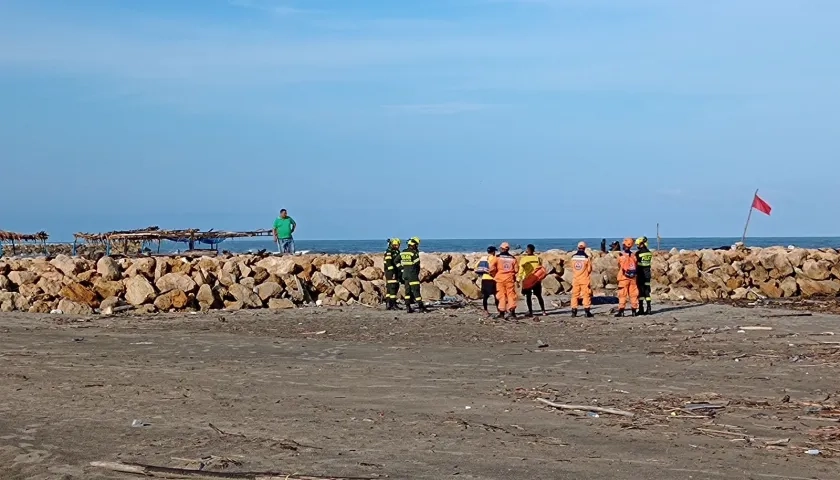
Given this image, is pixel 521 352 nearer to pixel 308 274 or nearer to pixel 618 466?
pixel 618 466

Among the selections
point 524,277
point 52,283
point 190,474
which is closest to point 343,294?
point 524,277

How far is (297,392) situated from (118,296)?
12.3m

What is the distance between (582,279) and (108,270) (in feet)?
35.3

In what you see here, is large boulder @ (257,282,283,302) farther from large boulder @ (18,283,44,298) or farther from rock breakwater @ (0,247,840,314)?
large boulder @ (18,283,44,298)

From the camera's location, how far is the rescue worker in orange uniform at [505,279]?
1986 centimetres

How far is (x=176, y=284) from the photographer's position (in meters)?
22.5

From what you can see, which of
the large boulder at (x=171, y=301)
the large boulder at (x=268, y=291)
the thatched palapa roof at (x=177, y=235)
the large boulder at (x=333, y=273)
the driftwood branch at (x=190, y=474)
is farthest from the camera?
the thatched palapa roof at (x=177, y=235)

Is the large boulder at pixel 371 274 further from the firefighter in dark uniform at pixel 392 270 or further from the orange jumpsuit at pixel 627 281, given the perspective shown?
the orange jumpsuit at pixel 627 281

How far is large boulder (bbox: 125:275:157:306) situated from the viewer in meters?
22.1

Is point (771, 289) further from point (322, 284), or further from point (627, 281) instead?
point (322, 284)

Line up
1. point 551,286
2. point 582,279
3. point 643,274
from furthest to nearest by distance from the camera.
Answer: point 551,286 < point 643,274 < point 582,279

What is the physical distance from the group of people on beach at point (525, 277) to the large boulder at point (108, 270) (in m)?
6.31

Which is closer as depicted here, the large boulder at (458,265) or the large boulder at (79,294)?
the large boulder at (79,294)

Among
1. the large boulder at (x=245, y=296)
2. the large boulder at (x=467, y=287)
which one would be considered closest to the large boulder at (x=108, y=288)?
the large boulder at (x=245, y=296)
